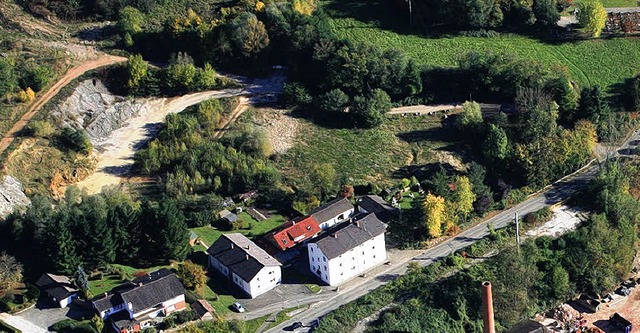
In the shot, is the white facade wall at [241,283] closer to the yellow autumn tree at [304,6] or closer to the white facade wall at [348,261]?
the white facade wall at [348,261]

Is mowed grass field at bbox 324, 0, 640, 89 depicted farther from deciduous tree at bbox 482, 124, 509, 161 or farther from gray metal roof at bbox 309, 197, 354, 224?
gray metal roof at bbox 309, 197, 354, 224

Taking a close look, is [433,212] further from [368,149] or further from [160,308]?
[160,308]

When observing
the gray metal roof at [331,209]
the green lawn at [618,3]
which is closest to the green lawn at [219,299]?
the gray metal roof at [331,209]

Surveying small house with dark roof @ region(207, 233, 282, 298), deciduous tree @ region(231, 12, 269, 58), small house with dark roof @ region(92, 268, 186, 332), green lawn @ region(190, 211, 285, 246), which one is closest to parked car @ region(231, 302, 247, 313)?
small house with dark roof @ region(207, 233, 282, 298)

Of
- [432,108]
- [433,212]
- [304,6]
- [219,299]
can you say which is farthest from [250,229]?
[304,6]

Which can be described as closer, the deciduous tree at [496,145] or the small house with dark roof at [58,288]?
the small house with dark roof at [58,288]

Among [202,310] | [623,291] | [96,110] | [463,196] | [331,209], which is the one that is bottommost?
[623,291]

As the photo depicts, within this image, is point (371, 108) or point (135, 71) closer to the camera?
point (371, 108)
